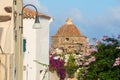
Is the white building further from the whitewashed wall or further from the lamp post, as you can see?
the lamp post

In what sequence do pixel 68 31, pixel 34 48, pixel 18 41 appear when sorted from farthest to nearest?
pixel 68 31 → pixel 34 48 → pixel 18 41

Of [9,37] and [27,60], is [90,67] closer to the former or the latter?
[9,37]

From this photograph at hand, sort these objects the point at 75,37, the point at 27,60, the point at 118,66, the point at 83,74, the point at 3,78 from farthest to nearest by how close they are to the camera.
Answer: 1. the point at 75,37
2. the point at 27,60
3. the point at 83,74
4. the point at 118,66
5. the point at 3,78

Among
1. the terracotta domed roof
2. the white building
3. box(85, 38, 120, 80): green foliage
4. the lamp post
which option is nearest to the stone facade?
the terracotta domed roof

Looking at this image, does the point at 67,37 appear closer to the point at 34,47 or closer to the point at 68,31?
the point at 68,31

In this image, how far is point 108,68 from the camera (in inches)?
597

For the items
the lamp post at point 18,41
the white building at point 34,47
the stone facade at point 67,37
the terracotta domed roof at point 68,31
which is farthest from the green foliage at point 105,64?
the terracotta domed roof at point 68,31

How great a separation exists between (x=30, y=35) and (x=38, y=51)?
40.3 inches

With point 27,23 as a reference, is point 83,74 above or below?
below

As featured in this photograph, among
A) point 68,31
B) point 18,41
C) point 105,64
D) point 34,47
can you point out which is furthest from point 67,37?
point 18,41

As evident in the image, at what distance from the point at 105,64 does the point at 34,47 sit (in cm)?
1678

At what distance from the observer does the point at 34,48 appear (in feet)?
104

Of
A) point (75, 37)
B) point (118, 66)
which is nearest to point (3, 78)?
point (118, 66)

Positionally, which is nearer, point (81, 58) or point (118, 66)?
point (118, 66)
